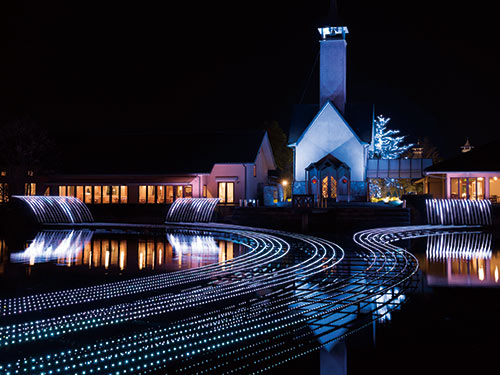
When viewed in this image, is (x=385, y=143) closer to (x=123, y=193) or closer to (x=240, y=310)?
(x=123, y=193)

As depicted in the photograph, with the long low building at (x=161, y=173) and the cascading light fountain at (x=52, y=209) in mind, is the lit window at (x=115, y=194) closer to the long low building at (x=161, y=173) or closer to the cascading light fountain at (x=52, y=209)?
the long low building at (x=161, y=173)

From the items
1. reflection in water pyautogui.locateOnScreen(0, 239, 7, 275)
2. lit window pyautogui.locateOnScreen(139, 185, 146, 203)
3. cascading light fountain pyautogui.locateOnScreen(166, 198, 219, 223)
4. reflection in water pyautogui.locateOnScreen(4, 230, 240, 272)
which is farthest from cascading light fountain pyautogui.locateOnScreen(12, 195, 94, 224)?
lit window pyautogui.locateOnScreen(139, 185, 146, 203)

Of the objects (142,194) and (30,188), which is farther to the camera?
(30,188)

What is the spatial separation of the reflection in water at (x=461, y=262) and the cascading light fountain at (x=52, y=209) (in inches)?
621

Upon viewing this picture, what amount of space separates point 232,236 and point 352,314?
11611 mm

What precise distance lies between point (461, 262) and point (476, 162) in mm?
20484

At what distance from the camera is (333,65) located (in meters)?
34.1

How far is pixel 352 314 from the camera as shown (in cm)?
591

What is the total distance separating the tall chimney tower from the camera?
111ft

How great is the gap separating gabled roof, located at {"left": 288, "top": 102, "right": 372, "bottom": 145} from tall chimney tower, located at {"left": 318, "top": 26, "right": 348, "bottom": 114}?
2.81ft

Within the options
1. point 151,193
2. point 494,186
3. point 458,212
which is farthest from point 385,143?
point 458,212

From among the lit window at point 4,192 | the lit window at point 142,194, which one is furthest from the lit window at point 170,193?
the lit window at point 4,192

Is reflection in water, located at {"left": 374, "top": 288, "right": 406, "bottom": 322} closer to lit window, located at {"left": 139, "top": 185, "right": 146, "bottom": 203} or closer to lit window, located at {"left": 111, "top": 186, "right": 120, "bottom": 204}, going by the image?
lit window, located at {"left": 139, "top": 185, "right": 146, "bottom": 203}

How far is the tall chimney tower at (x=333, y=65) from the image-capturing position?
1334 inches
